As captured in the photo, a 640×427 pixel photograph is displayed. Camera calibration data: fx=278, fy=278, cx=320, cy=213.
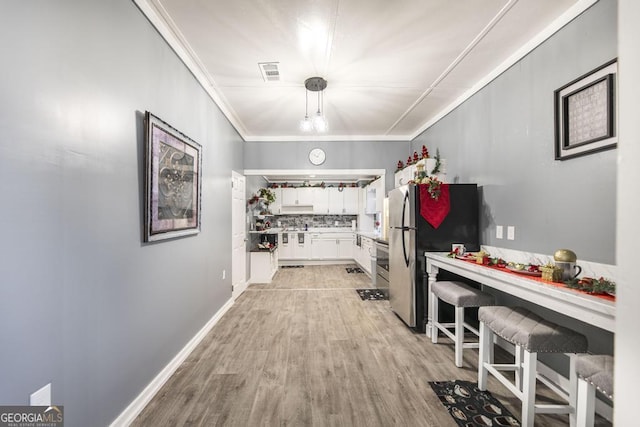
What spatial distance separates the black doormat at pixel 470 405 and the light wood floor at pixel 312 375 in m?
0.06

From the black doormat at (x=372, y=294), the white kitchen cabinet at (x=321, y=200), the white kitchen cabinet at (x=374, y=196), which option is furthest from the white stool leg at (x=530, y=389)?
the white kitchen cabinet at (x=321, y=200)

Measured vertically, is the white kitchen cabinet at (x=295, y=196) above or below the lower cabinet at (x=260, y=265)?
above

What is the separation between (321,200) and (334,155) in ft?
8.94

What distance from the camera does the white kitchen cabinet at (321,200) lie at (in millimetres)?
7836

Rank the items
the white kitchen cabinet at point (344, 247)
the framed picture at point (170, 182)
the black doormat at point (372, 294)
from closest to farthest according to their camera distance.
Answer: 1. the framed picture at point (170, 182)
2. the black doormat at point (372, 294)
3. the white kitchen cabinet at point (344, 247)

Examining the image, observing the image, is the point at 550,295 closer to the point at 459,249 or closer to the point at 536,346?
the point at 536,346

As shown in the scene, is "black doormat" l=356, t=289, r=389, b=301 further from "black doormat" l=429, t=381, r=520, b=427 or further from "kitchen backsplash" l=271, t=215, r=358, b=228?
"kitchen backsplash" l=271, t=215, r=358, b=228

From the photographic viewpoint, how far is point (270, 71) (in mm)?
2938

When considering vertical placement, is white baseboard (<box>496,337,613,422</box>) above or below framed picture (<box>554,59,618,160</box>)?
below

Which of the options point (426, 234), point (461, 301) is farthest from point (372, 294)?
point (461, 301)

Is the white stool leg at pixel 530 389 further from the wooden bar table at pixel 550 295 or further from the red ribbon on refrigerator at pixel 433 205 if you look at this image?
the red ribbon on refrigerator at pixel 433 205

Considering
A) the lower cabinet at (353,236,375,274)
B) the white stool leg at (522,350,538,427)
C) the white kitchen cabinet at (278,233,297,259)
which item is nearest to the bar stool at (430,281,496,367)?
the white stool leg at (522,350,538,427)

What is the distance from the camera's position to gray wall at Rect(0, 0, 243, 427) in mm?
1070

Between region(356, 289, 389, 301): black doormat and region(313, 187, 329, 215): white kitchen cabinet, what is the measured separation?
10.9ft
